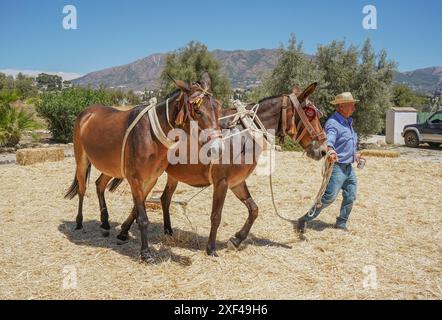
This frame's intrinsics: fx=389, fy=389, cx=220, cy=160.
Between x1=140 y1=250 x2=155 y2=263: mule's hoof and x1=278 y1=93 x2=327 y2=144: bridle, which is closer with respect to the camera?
x1=140 y1=250 x2=155 y2=263: mule's hoof

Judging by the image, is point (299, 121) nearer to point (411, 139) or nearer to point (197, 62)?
point (411, 139)

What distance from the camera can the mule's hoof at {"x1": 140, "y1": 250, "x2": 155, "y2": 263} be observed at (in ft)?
14.1

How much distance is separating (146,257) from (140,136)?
1351 mm

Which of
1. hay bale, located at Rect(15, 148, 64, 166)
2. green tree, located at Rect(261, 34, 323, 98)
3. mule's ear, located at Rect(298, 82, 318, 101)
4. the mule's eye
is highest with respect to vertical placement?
green tree, located at Rect(261, 34, 323, 98)

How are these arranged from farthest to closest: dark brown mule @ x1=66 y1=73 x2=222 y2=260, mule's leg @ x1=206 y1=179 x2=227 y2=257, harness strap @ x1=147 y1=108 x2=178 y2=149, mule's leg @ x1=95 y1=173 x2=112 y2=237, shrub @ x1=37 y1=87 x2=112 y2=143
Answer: shrub @ x1=37 y1=87 x2=112 y2=143 < mule's leg @ x1=95 y1=173 x2=112 y2=237 < mule's leg @ x1=206 y1=179 x2=227 y2=257 < harness strap @ x1=147 y1=108 x2=178 y2=149 < dark brown mule @ x1=66 y1=73 x2=222 y2=260

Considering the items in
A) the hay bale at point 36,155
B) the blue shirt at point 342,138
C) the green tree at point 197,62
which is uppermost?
the green tree at point 197,62

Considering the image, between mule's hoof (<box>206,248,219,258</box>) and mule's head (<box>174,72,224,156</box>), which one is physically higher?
mule's head (<box>174,72,224,156</box>)

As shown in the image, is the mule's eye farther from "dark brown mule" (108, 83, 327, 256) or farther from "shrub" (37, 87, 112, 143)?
"shrub" (37, 87, 112, 143)

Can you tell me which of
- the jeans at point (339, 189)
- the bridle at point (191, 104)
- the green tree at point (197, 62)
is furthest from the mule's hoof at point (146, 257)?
the green tree at point (197, 62)

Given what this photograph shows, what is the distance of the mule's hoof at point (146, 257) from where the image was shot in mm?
4312

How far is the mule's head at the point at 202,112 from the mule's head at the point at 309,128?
1238mm

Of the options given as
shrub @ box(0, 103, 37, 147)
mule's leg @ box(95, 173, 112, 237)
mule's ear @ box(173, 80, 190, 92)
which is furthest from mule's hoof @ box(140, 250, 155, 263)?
shrub @ box(0, 103, 37, 147)

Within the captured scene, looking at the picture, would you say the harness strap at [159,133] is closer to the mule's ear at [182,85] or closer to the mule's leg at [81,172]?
the mule's ear at [182,85]

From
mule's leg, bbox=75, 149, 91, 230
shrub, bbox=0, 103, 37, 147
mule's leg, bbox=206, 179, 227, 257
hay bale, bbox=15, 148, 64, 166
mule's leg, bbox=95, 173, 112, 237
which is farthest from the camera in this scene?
shrub, bbox=0, 103, 37, 147
